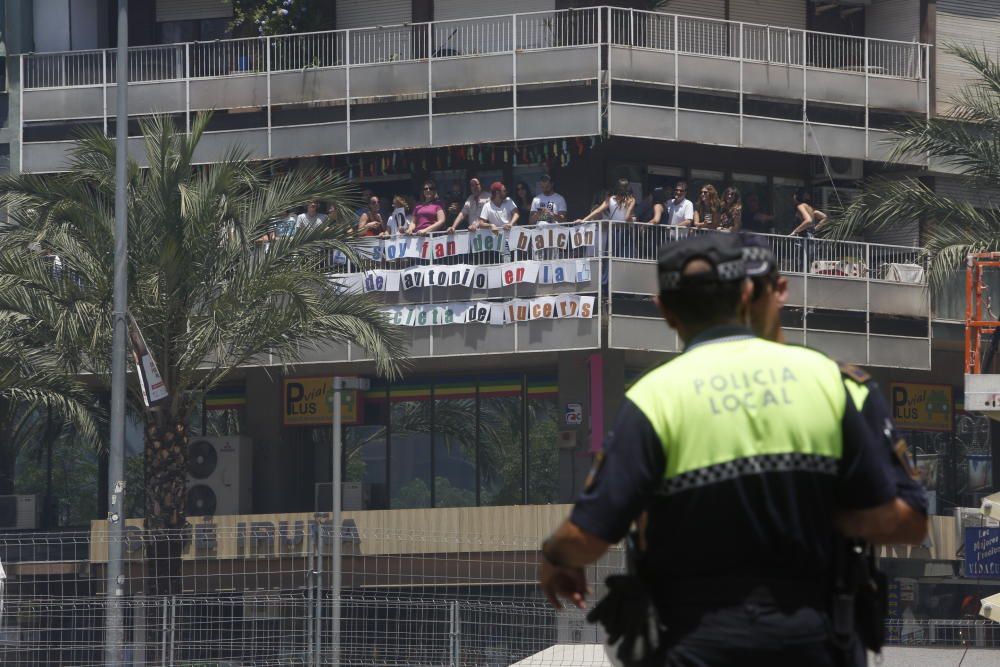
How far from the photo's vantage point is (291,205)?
23.0 metres

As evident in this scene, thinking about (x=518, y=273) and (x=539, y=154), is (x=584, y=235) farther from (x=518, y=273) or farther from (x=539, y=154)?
(x=539, y=154)

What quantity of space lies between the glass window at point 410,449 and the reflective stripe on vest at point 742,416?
1039 inches

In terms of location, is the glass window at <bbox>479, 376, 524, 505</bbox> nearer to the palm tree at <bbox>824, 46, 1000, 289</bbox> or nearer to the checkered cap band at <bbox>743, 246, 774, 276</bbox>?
the palm tree at <bbox>824, 46, 1000, 289</bbox>

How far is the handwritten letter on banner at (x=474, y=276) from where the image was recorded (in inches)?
1017

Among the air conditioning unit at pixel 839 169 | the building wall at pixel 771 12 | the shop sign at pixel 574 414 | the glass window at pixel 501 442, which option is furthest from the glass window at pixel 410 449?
the building wall at pixel 771 12

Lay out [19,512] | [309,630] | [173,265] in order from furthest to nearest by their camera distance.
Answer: [19,512]
[173,265]
[309,630]

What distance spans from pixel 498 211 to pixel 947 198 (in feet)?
20.8

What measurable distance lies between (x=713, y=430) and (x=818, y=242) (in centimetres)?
2383

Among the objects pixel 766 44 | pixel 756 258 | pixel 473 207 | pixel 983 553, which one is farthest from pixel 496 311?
pixel 756 258

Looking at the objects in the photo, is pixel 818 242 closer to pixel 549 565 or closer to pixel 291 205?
pixel 291 205

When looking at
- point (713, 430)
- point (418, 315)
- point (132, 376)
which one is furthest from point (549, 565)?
point (418, 315)

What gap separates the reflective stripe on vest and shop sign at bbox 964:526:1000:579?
472 inches

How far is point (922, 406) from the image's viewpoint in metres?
30.3

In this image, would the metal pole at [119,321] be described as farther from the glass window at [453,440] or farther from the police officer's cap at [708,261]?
the police officer's cap at [708,261]
